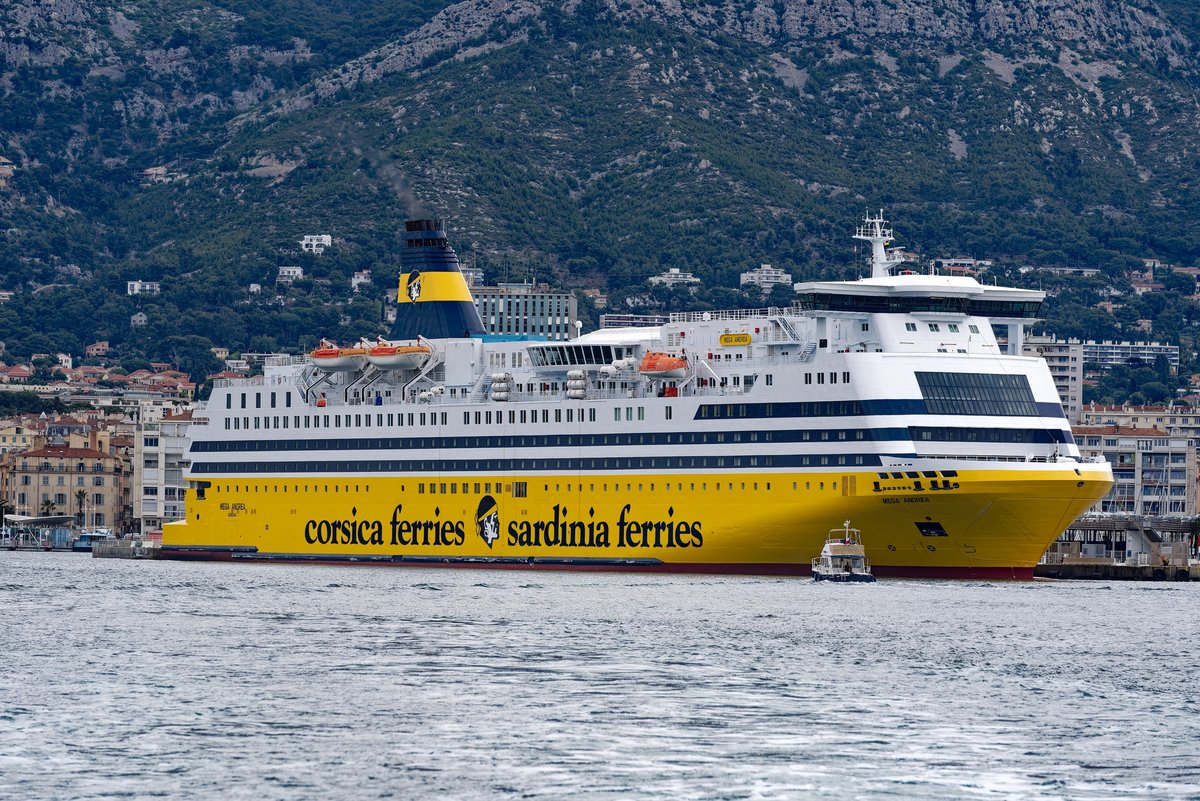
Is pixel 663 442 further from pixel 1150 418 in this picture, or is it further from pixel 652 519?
pixel 1150 418

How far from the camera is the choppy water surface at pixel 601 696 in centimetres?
3700

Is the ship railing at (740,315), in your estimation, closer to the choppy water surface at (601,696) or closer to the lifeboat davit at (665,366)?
the lifeboat davit at (665,366)

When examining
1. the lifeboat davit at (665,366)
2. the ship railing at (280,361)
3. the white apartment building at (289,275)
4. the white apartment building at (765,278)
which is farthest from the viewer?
A: the white apartment building at (289,275)

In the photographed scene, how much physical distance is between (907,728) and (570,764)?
6.71 metres

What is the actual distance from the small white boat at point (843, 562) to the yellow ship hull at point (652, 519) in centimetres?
84

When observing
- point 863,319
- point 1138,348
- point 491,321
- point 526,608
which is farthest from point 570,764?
point 1138,348

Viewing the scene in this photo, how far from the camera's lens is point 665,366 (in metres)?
79.4

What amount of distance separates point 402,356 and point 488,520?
7.86m

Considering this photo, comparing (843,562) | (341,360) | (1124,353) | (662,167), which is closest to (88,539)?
(341,360)

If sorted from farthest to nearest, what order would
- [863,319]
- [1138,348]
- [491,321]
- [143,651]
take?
1. [1138,348]
2. [491,321]
3. [863,319]
4. [143,651]

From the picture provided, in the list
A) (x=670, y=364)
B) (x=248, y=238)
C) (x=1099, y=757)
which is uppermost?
(x=248, y=238)

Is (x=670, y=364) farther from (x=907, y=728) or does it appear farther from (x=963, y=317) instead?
(x=907, y=728)

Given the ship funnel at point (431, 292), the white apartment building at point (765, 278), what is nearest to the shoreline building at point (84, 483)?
the ship funnel at point (431, 292)

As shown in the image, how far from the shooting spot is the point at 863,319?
76.7 metres
